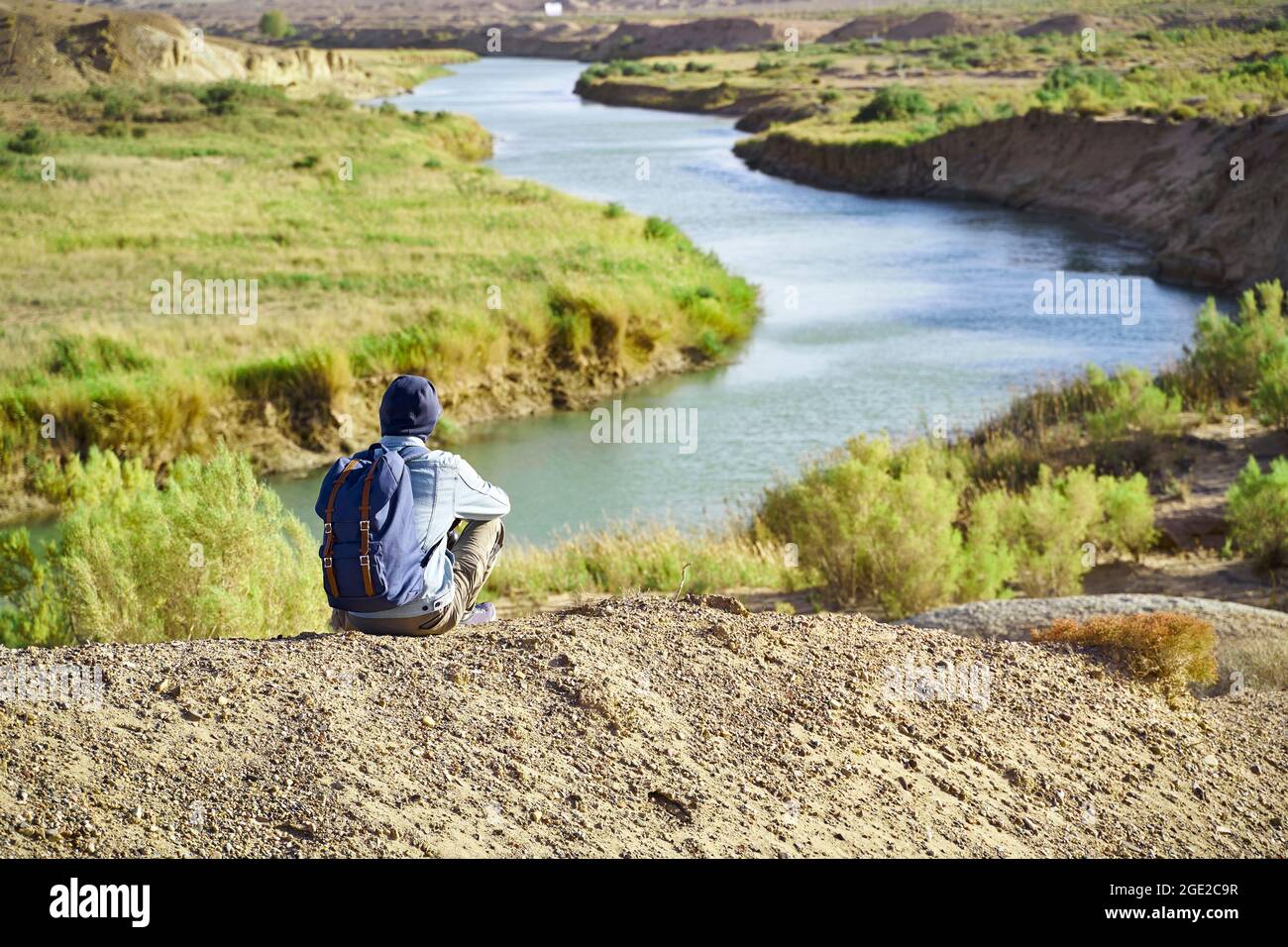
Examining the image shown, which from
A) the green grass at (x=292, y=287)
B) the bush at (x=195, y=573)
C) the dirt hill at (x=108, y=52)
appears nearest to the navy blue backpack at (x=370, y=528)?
the bush at (x=195, y=573)

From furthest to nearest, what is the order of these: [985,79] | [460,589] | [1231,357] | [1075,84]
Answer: [985,79]
[1075,84]
[1231,357]
[460,589]

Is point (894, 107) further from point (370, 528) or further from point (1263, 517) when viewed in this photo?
point (370, 528)

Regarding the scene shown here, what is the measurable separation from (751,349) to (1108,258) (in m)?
11.8

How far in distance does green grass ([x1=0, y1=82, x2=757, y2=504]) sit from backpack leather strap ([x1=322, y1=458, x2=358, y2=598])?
469 inches

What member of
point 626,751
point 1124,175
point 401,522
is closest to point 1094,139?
point 1124,175

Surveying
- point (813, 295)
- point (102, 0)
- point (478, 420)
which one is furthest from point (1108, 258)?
point (102, 0)

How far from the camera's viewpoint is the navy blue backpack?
18.3 feet

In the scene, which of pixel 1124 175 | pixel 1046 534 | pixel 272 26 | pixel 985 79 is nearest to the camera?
pixel 1046 534

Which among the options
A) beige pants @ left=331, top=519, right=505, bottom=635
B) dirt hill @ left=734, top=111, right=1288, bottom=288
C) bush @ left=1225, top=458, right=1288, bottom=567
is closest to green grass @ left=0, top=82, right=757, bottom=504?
dirt hill @ left=734, top=111, right=1288, bottom=288

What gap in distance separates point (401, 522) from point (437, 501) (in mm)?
249

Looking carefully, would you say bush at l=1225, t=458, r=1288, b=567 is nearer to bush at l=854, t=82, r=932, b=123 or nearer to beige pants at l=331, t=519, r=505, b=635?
beige pants at l=331, t=519, r=505, b=635

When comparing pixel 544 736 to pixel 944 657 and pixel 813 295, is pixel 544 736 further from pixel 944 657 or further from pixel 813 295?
pixel 813 295

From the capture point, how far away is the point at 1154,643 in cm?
688
